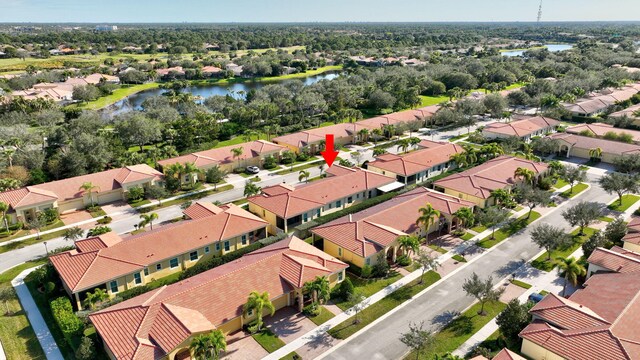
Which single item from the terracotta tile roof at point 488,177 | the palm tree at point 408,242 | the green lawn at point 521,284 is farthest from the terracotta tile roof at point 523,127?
the palm tree at point 408,242

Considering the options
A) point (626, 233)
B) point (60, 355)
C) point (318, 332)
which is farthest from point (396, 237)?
point (60, 355)

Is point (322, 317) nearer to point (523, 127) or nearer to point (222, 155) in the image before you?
point (222, 155)

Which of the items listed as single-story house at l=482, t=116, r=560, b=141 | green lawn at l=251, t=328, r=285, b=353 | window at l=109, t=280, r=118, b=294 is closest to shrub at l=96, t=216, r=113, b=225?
window at l=109, t=280, r=118, b=294

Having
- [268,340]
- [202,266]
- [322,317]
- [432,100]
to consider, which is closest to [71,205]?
[202,266]

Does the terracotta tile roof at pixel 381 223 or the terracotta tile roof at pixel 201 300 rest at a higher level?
the terracotta tile roof at pixel 201 300

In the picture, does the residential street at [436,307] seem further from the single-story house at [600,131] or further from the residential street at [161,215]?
the single-story house at [600,131]

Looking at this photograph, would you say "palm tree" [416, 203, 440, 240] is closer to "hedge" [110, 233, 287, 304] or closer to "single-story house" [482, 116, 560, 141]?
"hedge" [110, 233, 287, 304]
